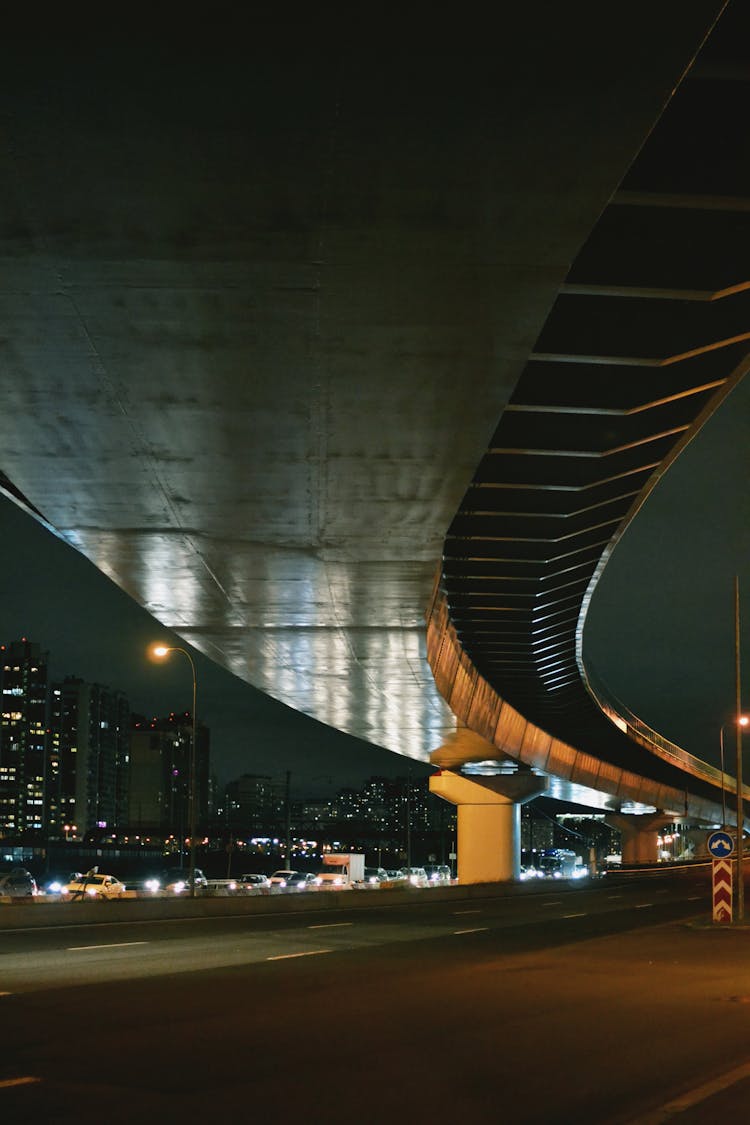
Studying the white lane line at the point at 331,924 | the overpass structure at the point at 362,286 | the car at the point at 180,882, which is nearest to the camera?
the overpass structure at the point at 362,286

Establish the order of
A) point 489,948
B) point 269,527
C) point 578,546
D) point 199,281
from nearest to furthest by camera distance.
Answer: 1. point 199,281
2. point 269,527
3. point 489,948
4. point 578,546

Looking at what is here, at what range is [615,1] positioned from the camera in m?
7.91

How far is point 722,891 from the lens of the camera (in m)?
29.6

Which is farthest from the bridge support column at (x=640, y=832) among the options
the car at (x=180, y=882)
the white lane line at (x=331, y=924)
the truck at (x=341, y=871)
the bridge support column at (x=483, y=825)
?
the white lane line at (x=331, y=924)

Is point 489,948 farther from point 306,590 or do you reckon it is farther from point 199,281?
point 199,281

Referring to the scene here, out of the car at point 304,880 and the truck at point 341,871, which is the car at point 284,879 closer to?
the car at point 304,880

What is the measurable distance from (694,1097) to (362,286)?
718 cm

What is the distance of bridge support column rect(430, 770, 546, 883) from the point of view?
2323 inches

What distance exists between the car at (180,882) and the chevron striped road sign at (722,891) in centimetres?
2811

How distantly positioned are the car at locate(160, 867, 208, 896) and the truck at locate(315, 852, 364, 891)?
6.51m

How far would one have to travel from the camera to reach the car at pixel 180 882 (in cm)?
6054

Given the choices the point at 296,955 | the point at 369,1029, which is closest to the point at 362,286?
the point at 369,1029

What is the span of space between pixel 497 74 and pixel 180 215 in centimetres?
298

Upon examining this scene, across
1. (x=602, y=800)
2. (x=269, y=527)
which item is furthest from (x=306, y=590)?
(x=602, y=800)
